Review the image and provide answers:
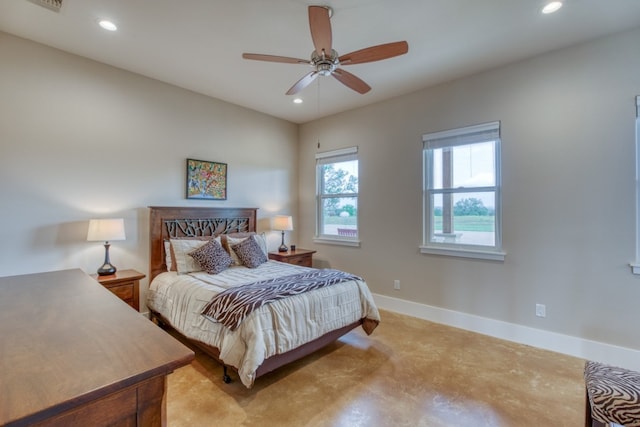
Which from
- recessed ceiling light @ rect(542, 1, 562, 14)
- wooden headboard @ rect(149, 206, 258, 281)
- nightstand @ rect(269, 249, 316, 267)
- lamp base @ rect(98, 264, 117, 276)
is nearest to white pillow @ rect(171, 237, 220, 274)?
wooden headboard @ rect(149, 206, 258, 281)

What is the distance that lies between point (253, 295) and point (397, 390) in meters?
1.34

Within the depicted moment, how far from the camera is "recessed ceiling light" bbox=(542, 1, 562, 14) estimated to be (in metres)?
2.18

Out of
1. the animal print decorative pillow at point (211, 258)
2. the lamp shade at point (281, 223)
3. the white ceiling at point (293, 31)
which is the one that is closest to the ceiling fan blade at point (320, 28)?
the white ceiling at point (293, 31)

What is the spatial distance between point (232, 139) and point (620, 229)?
4481 millimetres

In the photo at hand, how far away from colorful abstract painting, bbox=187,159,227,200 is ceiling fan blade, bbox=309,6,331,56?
241 centimetres

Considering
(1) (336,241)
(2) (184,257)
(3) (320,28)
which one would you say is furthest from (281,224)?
(3) (320,28)

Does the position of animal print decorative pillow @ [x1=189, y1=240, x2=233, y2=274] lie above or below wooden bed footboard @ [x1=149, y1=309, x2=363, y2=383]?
above

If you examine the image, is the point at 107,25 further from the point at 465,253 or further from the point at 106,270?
the point at 465,253

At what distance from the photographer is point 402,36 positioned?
103 inches

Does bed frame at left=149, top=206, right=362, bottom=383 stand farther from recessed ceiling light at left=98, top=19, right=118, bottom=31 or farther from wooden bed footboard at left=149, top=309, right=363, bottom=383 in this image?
recessed ceiling light at left=98, top=19, right=118, bottom=31

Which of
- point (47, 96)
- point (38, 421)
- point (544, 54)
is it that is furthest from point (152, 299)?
point (544, 54)

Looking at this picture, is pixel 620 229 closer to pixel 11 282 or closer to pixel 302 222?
pixel 302 222

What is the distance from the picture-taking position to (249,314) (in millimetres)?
2137

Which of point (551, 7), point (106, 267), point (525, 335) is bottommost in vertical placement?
point (525, 335)
